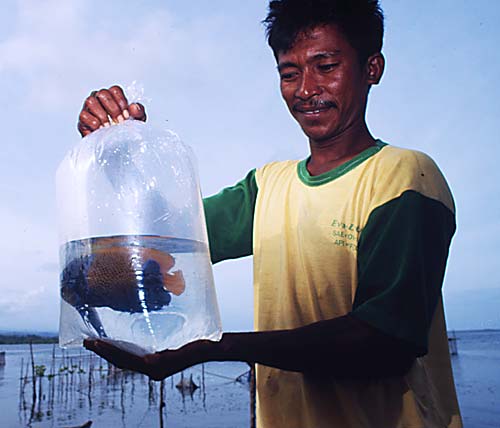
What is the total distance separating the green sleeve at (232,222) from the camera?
7.07 ft

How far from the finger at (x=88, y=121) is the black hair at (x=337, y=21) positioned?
0.73 metres

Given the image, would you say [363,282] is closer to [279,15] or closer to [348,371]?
[348,371]

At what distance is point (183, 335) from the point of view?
1607 mm

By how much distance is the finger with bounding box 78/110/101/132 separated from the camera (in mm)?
1963

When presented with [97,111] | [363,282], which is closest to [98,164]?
[97,111]

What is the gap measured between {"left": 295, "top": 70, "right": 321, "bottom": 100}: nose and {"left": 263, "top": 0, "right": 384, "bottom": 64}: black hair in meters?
0.13

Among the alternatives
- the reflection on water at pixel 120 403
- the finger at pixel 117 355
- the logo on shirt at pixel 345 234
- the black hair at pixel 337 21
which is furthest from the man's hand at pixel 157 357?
the reflection on water at pixel 120 403

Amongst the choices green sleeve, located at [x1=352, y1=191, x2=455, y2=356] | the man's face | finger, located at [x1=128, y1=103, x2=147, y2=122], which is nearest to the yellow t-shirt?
green sleeve, located at [x1=352, y1=191, x2=455, y2=356]

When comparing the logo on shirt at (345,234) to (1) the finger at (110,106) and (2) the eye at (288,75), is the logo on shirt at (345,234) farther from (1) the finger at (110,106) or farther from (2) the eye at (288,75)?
(1) the finger at (110,106)

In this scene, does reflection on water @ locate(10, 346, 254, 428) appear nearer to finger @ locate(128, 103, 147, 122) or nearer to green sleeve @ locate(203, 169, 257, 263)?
green sleeve @ locate(203, 169, 257, 263)

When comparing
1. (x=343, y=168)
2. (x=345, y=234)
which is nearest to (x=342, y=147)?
(x=343, y=168)

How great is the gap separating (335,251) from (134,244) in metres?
0.66

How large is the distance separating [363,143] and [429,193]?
39 cm

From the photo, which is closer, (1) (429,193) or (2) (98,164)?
(1) (429,193)
